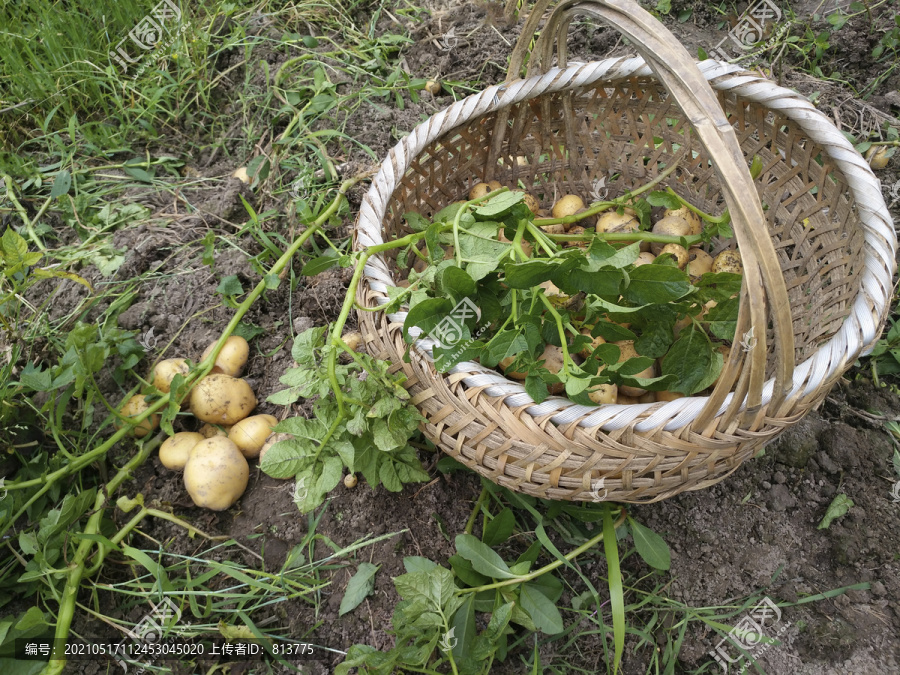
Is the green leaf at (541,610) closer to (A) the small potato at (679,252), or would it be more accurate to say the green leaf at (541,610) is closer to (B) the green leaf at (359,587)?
(B) the green leaf at (359,587)

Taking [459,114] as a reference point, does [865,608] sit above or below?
below

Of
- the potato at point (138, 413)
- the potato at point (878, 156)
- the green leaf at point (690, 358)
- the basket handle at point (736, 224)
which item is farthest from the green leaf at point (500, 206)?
the potato at point (878, 156)

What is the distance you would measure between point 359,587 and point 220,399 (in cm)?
58

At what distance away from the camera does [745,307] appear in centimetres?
93

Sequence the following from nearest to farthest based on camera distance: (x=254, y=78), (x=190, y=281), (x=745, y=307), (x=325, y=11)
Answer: (x=745, y=307) → (x=190, y=281) → (x=254, y=78) → (x=325, y=11)

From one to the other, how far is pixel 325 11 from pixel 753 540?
262cm

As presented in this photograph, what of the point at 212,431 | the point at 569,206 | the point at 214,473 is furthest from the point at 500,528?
the point at 569,206

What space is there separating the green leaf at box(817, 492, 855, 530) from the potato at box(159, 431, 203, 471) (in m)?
1.57

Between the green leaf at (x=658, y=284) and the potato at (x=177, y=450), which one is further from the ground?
the green leaf at (x=658, y=284)

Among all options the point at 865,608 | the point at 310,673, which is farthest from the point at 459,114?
the point at 865,608

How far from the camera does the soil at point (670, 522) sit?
4.39 feet

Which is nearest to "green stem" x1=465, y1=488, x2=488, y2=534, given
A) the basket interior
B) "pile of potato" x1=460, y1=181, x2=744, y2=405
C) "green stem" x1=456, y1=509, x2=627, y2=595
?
"green stem" x1=456, y1=509, x2=627, y2=595

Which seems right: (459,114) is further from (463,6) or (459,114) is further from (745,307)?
(463,6)

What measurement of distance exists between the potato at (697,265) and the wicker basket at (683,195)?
7.5 inches
